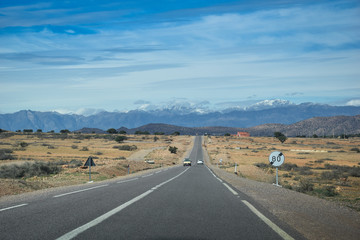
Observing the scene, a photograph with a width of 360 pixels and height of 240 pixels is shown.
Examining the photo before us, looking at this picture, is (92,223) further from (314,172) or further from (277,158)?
(314,172)

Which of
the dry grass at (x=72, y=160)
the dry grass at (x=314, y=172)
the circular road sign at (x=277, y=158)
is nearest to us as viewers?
the circular road sign at (x=277, y=158)

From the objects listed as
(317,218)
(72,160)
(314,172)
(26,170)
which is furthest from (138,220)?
(72,160)

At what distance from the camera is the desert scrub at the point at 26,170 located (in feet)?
87.2

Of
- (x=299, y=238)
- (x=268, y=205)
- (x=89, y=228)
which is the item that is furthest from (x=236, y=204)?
(x=89, y=228)

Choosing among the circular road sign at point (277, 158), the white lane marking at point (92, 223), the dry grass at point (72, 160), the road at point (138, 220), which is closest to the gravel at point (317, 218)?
the road at point (138, 220)

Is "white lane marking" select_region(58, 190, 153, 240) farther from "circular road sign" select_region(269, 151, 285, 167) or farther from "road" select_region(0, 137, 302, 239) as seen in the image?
"circular road sign" select_region(269, 151, 285, 167)

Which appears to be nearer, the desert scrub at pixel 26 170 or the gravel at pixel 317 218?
the gravel at pixel 317 218

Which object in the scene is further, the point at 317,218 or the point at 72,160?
the point at 72,160

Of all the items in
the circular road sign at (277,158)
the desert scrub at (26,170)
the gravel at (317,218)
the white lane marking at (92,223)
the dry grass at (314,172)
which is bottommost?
the dry grass at (314,172)

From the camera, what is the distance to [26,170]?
1131 inches

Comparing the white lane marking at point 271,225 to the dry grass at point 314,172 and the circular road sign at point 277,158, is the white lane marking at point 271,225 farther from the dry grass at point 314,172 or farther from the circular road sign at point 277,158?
the circular road sign at point 277,158

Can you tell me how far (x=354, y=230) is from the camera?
6.99 m

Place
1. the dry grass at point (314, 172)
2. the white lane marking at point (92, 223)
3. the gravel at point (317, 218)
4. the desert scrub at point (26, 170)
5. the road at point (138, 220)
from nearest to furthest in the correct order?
1. the white lane marking at point (92, 223)
2. the road at point (138, 220)
3. the gravel at point (317, 218)
4. the dry grass at point (314, 172)
5. the desert scrub at point (26, 170)

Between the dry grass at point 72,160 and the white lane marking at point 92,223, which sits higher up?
the white lane marking at point 92,223
